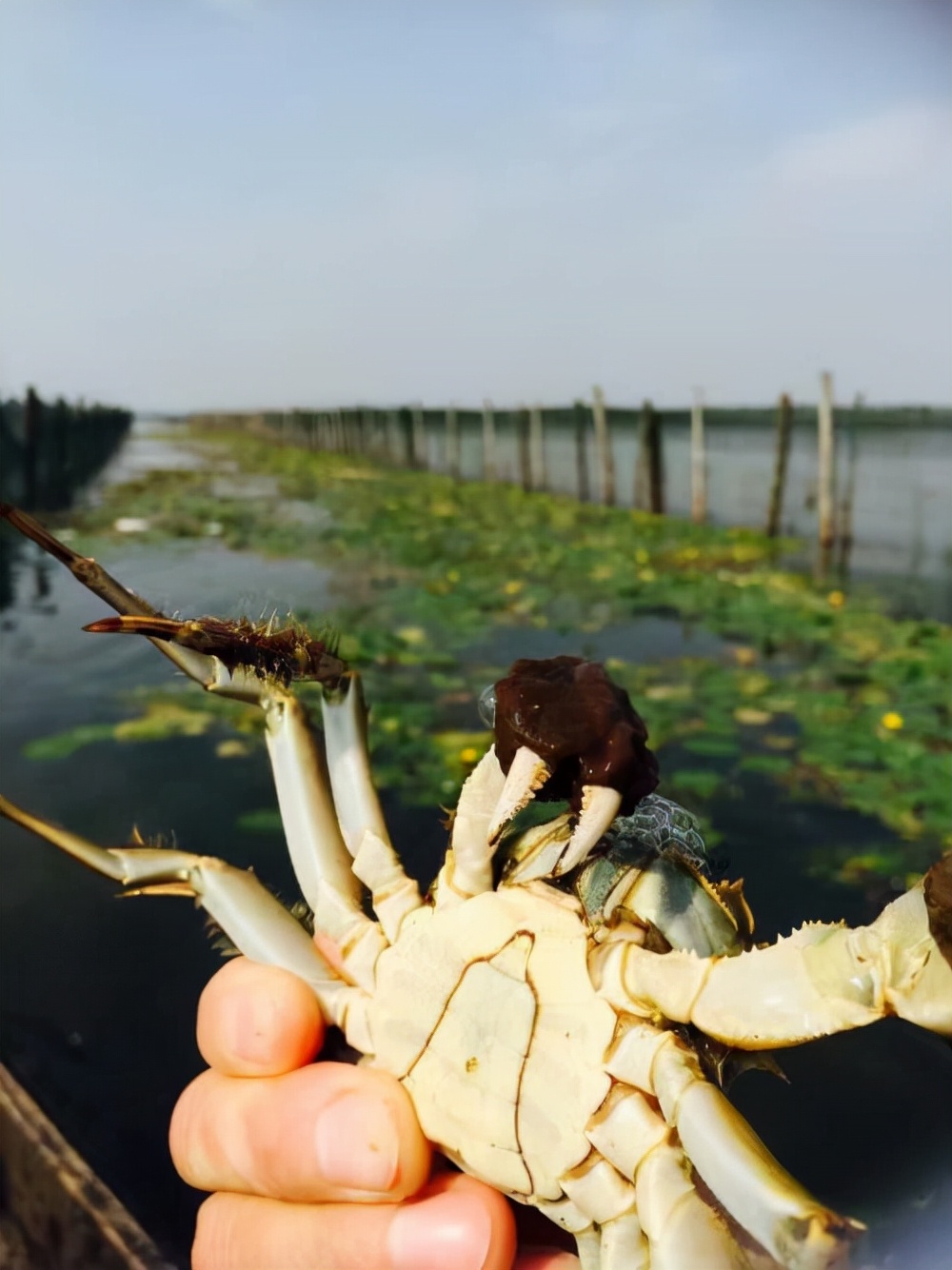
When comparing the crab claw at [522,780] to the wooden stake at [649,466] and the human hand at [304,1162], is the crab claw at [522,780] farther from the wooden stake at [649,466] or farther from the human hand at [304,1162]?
the wooden stake at [649,466]

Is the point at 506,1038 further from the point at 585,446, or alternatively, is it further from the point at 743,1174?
the point at 585,446

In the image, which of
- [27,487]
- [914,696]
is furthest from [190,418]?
[914,696]

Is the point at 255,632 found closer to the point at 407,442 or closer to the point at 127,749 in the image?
the point at 127,749

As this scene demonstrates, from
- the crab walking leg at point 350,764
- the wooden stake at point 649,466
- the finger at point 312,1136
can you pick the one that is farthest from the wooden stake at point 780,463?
the finger at point 312,1136

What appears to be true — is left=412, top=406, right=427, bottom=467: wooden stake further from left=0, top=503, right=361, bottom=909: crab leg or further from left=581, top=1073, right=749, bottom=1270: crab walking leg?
left=581, top=1073, right=749, bottom=1270: crab walking leg

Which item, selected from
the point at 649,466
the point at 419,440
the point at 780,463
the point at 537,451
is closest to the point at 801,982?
the point at 419,440

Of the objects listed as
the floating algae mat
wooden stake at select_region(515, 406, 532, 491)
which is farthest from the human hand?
wooden stake at select_region(515, 406, 532, 491)
